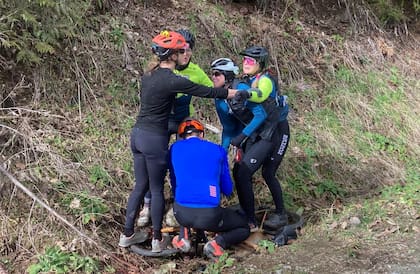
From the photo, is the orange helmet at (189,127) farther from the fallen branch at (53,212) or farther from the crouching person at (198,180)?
the fallen branch at (53,212)

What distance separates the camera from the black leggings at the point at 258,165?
590 centimetres

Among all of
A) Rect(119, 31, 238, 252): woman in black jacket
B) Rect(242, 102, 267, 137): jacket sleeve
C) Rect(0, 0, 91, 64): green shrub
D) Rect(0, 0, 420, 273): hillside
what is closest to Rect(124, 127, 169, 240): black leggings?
Rect(119, 31, 238, 252): woman in black jacket

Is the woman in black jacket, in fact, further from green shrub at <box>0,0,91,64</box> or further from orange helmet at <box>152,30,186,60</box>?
green shrub at <box>0,0,91,64</box>

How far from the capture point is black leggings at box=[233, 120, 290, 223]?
5.90 meters

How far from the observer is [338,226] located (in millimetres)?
6090

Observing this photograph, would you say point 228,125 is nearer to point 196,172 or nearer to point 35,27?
point 196,172

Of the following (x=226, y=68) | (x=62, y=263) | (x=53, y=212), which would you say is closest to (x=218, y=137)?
(x=226, y=68)

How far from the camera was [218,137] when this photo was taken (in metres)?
7.77

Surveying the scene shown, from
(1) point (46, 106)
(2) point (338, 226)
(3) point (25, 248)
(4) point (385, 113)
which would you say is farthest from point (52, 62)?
(4) point (385, 113)

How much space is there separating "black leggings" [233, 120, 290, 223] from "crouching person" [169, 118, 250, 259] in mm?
522

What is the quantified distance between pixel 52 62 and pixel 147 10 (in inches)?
88.5

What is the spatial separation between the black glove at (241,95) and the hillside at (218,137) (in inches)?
63.6

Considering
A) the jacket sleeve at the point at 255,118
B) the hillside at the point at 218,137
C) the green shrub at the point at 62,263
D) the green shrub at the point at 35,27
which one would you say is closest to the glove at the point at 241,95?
the jacket sleeve at the point at 255,118

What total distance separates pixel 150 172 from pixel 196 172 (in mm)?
483
